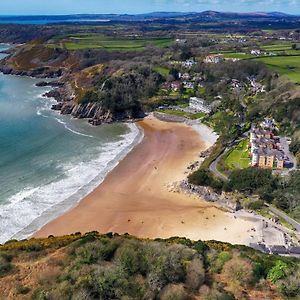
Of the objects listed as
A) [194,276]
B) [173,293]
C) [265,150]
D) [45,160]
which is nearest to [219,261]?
[194,276]

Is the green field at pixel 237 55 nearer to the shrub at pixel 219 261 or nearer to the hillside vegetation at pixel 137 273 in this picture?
the shrub at pixel 219 261

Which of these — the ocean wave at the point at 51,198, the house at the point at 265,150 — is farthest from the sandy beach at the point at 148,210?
the house at the point at 265,150

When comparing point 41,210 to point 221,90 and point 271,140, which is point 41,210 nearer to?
point 271,140

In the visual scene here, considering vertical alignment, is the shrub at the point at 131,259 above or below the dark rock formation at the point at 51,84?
above

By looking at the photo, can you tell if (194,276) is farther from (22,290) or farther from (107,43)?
(107,43)

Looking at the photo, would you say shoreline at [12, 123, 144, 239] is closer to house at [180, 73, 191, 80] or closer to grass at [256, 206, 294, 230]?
grass at [256, 206, 294, 230]
